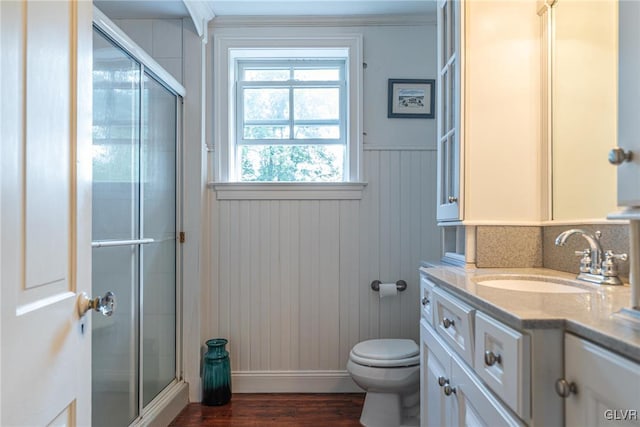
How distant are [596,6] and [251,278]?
212cm

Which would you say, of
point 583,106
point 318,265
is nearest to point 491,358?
point 583,106

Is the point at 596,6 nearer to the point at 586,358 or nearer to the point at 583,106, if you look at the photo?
the point at 583,106

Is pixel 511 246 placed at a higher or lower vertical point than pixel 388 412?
higher

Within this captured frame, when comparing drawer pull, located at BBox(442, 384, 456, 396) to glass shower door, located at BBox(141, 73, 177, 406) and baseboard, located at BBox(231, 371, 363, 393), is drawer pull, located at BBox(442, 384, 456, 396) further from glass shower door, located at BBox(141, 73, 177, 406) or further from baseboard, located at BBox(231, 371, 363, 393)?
glass shower door, located at BBox(141, 73, 177, 406)

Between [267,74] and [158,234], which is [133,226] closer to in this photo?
[158,234]

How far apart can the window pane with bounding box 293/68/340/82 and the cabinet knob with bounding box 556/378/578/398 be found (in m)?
2.30

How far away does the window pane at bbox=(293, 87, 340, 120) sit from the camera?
2.64 metres

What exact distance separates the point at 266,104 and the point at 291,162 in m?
0.43

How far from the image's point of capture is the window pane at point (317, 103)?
264 centimetres

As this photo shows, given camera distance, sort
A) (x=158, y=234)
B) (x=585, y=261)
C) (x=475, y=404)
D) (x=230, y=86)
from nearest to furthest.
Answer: (x=475, y=404), (x=585, y=261), (x=158, y=234), (x=230, y=86)

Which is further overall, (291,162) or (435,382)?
(291,162)

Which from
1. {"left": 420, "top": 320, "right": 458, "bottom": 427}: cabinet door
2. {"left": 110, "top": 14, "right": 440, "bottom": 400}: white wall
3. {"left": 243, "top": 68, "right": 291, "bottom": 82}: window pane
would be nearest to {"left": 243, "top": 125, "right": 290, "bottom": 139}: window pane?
{"left": 243, "top": 68, "right": 291, "bottom": 82}: window pane

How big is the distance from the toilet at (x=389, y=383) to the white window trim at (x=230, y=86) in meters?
0.97

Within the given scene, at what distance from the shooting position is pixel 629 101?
0.73 metres
